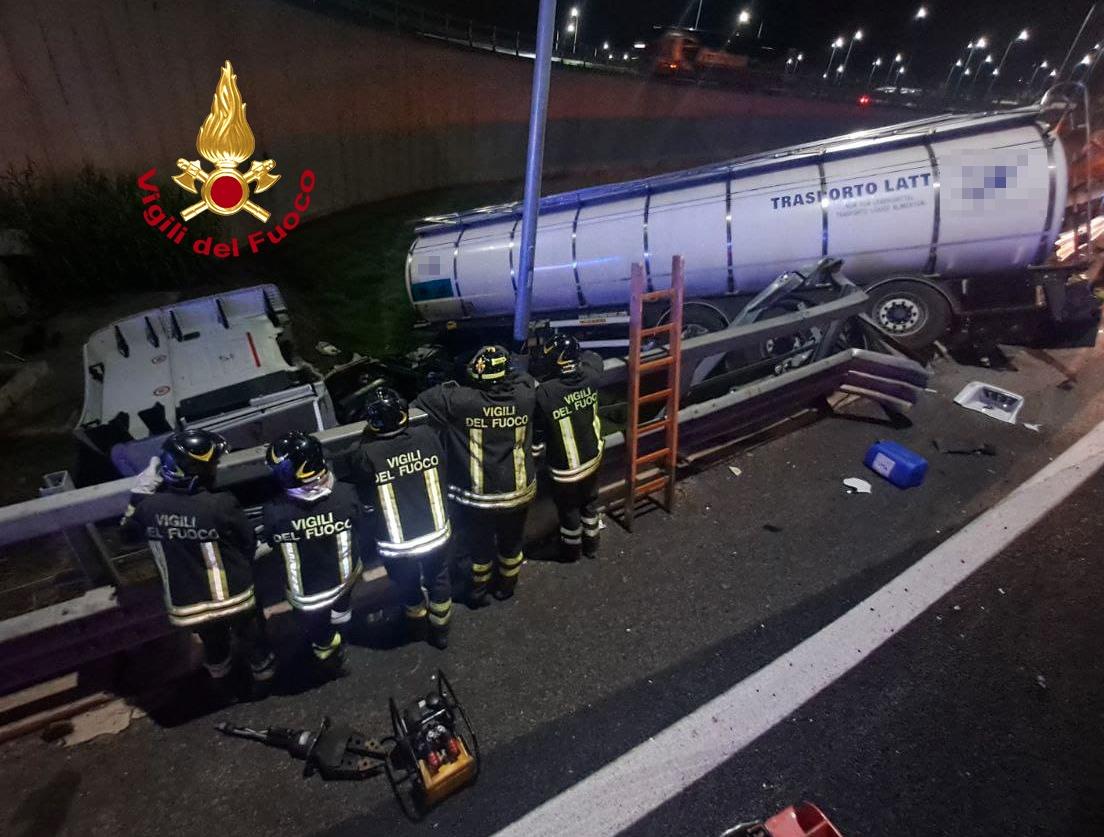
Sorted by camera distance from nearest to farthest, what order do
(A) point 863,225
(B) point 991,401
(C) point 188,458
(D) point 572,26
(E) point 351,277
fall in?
(C) point 188,458 < (B) point 991,401 < (A) point 863,225 < (E) point 351,277 < (D) point 572,26

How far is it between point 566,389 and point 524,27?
3551 cm

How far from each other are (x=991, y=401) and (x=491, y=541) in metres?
6.13

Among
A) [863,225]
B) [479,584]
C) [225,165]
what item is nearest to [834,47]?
[225,165]

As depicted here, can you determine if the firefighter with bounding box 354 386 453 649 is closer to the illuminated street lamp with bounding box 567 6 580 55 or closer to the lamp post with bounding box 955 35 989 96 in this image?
the illuminated street lamp with bounding box 567 6 580 55

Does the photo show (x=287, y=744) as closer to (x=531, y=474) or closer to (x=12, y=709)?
(x=12, y=709)

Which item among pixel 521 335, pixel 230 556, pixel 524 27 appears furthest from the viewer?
pixel 524 27

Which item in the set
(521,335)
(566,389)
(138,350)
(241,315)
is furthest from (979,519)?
(138,350)

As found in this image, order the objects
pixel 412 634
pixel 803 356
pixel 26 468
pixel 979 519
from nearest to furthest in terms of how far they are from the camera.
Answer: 1. pixel 412 634
2. pixel 979 519
3. pixel 803 356
4. pixel 26 468

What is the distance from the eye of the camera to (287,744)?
9.38 ft

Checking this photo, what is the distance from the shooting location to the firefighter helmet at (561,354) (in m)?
3.78

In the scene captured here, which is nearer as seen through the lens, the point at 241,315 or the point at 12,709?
the point at 12,709

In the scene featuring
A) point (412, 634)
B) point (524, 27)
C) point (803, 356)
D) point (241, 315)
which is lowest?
point (412, 634)

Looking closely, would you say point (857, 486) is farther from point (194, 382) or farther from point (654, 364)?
point (194, 382)

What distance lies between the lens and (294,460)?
275 cm
